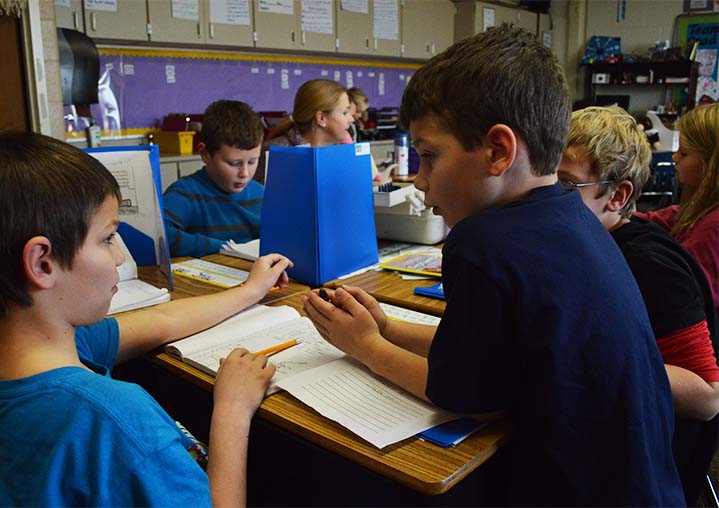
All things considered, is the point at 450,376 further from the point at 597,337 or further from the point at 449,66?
the point at 449,66

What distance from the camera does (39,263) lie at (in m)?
0.75

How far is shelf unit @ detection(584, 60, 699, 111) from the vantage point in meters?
6.71

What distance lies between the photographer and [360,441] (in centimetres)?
86

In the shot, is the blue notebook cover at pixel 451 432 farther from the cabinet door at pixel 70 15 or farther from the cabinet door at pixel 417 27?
the cabinet door at pixel 417 27

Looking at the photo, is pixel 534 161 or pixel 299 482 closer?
pixel 534 161

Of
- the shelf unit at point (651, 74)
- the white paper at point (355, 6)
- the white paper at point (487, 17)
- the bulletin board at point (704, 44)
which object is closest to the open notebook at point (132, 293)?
the white paper at point (355, 6)

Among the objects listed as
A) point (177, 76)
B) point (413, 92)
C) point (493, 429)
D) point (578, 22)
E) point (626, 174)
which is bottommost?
point (493, 429)

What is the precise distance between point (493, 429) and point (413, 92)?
544mm

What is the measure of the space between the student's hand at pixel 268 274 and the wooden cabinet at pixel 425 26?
16.2 feet

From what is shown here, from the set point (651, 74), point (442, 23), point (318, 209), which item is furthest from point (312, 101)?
point (651, 74)

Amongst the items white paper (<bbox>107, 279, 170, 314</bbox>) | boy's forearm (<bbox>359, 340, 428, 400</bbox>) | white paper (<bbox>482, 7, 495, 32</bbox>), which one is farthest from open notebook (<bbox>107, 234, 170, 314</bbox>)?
white paper (<bbox>482, 7, 495, 32</bbox>)

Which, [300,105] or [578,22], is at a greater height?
[578,22]

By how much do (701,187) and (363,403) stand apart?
51.5 inches

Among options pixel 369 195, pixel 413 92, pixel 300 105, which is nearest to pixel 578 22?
pixel 300 105
